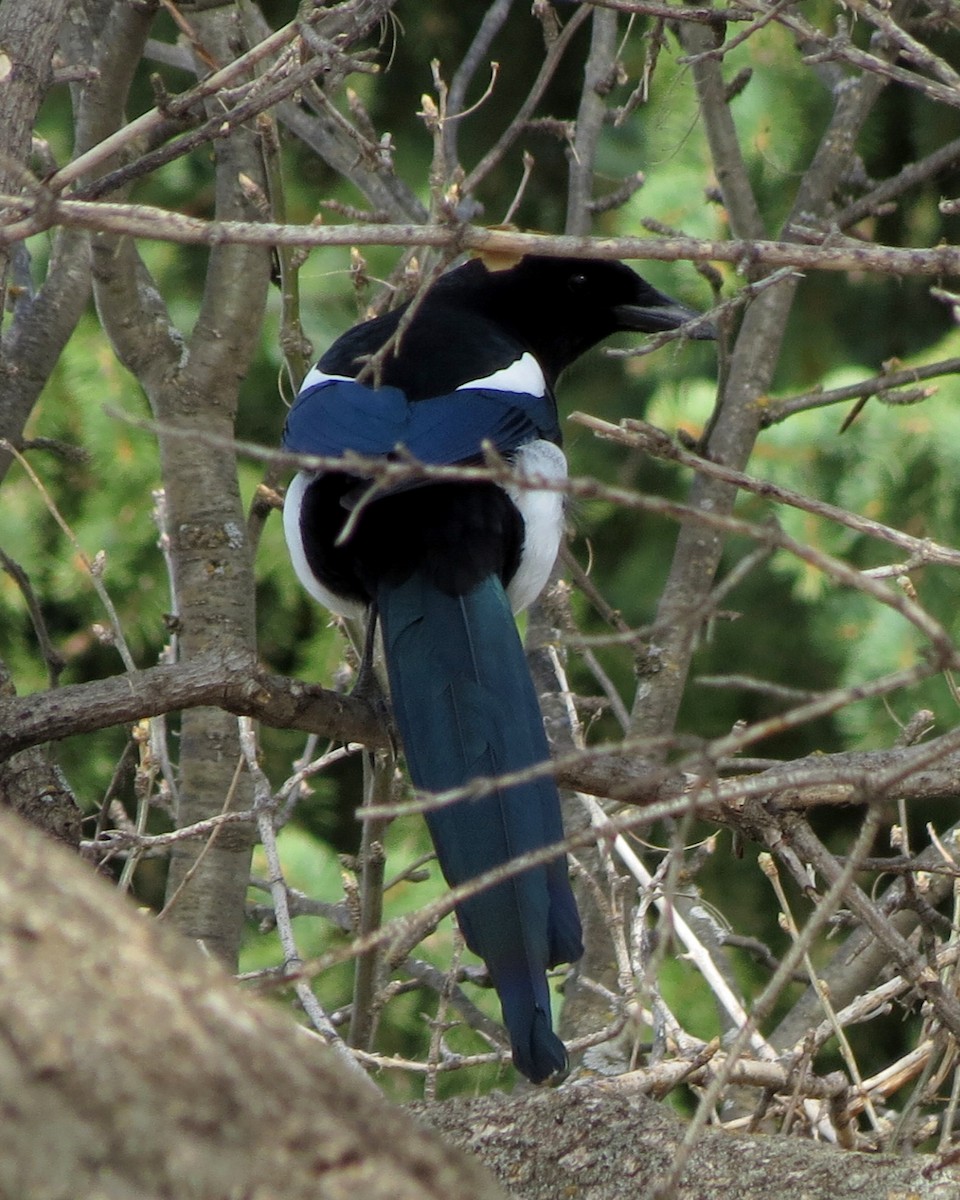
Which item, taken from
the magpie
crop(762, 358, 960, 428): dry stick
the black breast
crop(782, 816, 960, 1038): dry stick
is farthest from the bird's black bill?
crop(782, 816, 960, 1038): dry stick

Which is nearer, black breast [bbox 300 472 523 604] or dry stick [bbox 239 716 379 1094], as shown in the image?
dry stick [bbox 239 716 379 1094]

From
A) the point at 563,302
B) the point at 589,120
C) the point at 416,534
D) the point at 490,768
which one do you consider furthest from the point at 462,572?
the point at 589,120

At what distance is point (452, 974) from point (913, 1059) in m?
0.60

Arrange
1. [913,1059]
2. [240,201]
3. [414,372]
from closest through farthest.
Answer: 1. [913,1059]
2. [414,372]
3. [240,201]

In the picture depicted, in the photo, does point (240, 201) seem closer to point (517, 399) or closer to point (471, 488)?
point (517, 399)

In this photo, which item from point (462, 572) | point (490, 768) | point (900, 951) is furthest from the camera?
point (462, 572)

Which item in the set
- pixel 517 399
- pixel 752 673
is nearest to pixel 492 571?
pixel 517 399

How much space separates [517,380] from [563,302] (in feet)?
1.72

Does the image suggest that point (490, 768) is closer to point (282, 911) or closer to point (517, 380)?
point (282, 911)

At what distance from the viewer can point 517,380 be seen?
106 inches

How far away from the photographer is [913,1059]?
2.11 m

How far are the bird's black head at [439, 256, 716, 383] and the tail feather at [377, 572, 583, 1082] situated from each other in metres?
1.02

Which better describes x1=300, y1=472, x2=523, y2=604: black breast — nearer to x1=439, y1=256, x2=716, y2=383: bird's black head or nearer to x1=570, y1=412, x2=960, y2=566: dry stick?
x1=570, y1=412, x2=960, y2=566: dry stick

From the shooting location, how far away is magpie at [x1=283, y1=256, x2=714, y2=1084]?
6.40ft
